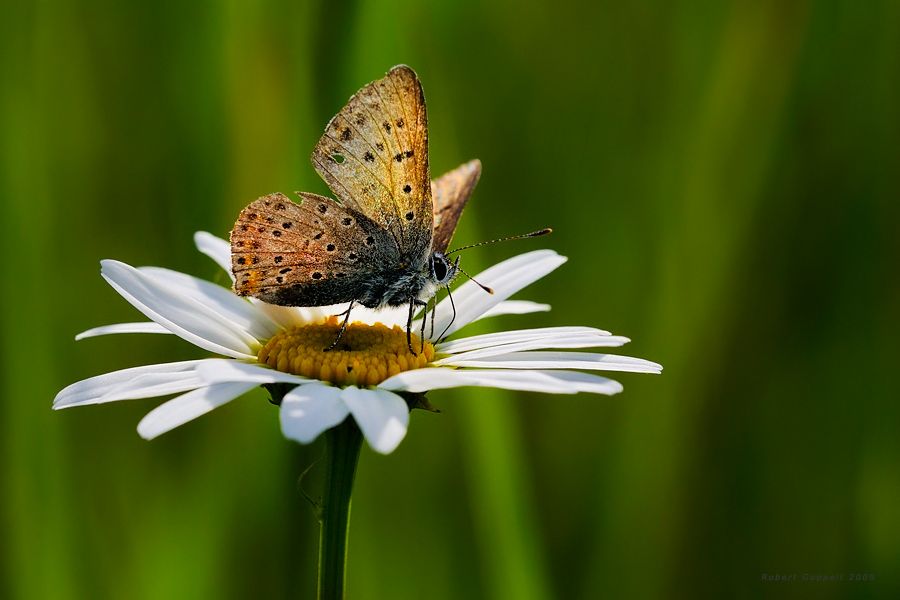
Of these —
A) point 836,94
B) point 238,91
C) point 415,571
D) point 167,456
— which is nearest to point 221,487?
point 167,456

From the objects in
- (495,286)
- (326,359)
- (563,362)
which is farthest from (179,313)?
(563,362)

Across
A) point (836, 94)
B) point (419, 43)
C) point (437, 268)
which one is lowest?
point (437, 268)

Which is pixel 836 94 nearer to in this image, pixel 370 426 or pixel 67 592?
pixel 370 426

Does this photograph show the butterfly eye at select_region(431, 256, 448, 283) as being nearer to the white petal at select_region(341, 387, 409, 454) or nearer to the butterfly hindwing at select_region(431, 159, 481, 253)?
the butterfly hindwing at select_region(431, 159, 481, 253)

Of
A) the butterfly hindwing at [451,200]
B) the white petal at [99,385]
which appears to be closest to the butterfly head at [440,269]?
the butterfly hindwing at [451,200]

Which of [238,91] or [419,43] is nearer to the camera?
[238,91]

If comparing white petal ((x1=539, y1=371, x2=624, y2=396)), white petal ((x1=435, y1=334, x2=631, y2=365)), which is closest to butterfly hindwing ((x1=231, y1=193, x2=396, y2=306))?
white petal ((x1=435, y1=334, x2=631, y2=365))

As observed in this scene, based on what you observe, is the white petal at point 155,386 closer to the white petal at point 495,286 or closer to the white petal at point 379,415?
the white petal at point 379,415
